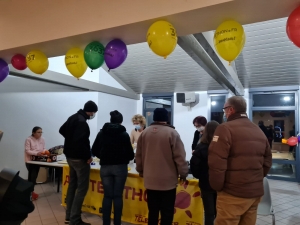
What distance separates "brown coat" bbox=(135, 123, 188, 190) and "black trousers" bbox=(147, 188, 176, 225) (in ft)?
0.26

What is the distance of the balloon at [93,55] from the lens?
7.09 ft

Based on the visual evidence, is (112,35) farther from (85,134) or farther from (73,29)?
(85,134)

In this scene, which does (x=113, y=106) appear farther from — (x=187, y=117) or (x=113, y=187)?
(x=113, y=187)

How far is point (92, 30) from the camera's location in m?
2.09

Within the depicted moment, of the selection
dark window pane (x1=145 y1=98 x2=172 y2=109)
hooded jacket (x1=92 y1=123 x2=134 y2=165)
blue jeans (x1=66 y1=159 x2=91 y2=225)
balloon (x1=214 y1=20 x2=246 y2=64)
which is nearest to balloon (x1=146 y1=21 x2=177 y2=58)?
balloon (x1=214 y1=20 x2=246 y2=64)

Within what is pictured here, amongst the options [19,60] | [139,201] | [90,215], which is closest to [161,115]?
[139,201]

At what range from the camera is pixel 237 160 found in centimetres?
166

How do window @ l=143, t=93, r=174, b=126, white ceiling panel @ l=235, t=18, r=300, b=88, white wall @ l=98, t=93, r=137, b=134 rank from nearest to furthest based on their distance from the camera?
1. white ceiling panel @ l=235, t=18, r=300, b=88
2. white wall @ l=98, t=93, r=137, b=134
3. window @ l=143, t=93, r=174, b=126

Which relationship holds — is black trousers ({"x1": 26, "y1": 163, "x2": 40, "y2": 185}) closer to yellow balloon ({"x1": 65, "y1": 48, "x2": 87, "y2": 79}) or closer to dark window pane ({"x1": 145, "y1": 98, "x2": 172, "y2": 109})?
yellow balloon ({"x1": 65, "y1": 48, "x2": 87, "y2": 79})

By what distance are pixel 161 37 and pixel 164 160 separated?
1.06 meters

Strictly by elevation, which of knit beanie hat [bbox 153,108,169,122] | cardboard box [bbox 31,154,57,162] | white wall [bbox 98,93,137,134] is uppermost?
white wall [bbox 98,93,137,134]

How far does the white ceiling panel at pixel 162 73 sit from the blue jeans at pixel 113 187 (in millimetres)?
3252

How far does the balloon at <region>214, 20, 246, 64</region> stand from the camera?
1.68 metres

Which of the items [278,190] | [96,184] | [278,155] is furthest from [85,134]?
[278,155]
